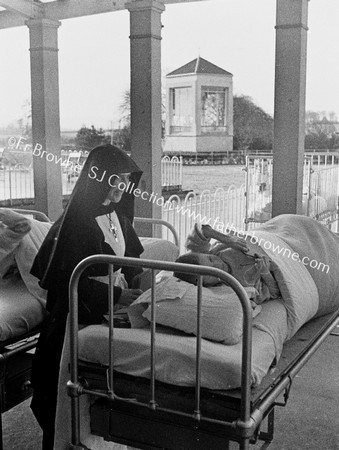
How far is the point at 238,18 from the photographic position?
5516mm

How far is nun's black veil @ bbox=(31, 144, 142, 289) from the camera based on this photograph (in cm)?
302

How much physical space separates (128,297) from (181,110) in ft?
11.6

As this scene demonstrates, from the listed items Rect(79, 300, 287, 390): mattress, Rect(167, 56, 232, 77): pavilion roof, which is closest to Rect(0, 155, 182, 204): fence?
Rect(167, 56, 232, 77): pavilion roof

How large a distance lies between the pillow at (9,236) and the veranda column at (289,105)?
2.26m

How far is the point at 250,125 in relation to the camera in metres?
5.93

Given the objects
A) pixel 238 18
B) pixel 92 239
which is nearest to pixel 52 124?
pixel 238 18

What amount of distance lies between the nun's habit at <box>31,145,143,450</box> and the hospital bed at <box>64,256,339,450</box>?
330 mm

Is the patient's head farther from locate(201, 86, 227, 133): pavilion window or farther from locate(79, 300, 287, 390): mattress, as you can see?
locate(201, 86, 227, 133): pavilion window

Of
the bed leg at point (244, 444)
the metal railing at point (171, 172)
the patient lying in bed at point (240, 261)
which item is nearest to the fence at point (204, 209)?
the metal railing at point (171, 172)

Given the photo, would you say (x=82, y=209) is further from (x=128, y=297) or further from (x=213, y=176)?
(x=213, y=176)

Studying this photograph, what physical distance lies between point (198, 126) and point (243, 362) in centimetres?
420

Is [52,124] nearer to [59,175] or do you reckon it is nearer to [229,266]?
[59,175]

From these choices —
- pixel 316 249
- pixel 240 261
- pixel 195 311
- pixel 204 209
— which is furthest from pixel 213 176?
pixel 195 311

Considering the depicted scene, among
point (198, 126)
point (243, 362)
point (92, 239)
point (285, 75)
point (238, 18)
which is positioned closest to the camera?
point (243, 362)
